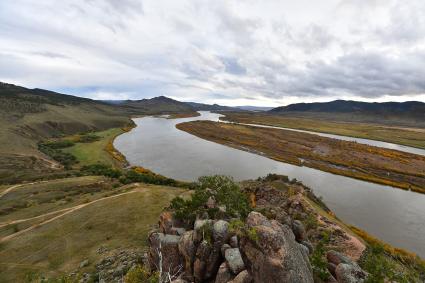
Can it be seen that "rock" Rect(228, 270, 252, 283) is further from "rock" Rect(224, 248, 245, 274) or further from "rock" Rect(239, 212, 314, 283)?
"rock" Rect(224, 248, 245, 274)

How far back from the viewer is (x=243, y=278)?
53.9 ft

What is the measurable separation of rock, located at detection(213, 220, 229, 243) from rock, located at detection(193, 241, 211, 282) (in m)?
0.94

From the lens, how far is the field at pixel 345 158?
79.6 meters

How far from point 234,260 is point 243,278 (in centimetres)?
165

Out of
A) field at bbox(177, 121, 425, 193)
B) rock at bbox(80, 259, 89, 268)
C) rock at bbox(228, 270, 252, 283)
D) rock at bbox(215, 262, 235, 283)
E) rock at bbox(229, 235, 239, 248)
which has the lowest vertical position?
field at bbox(177, 121, 425, 193)

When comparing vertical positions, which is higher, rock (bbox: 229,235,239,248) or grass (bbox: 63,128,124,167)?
rock (bbox: 229,235,239,248)

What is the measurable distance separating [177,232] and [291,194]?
1102 inches

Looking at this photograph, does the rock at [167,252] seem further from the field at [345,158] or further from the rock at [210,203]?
the field at [345,158]

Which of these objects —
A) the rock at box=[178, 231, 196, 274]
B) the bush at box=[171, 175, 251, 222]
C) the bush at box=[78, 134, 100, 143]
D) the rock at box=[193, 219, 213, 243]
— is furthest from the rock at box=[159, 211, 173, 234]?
the bush at box=[78, 134, 100, 143]

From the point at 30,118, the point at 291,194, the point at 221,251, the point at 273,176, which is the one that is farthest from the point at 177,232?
the point at 30,118

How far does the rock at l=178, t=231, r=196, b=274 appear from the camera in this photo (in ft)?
67.8

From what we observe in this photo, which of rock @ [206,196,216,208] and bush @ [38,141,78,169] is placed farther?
bush @ [38,141,78,169]

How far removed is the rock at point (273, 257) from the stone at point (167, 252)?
6956mm

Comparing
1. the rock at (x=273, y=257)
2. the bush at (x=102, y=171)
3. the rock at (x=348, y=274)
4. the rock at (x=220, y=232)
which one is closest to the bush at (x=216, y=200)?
the rock at (x=220, y=232)
